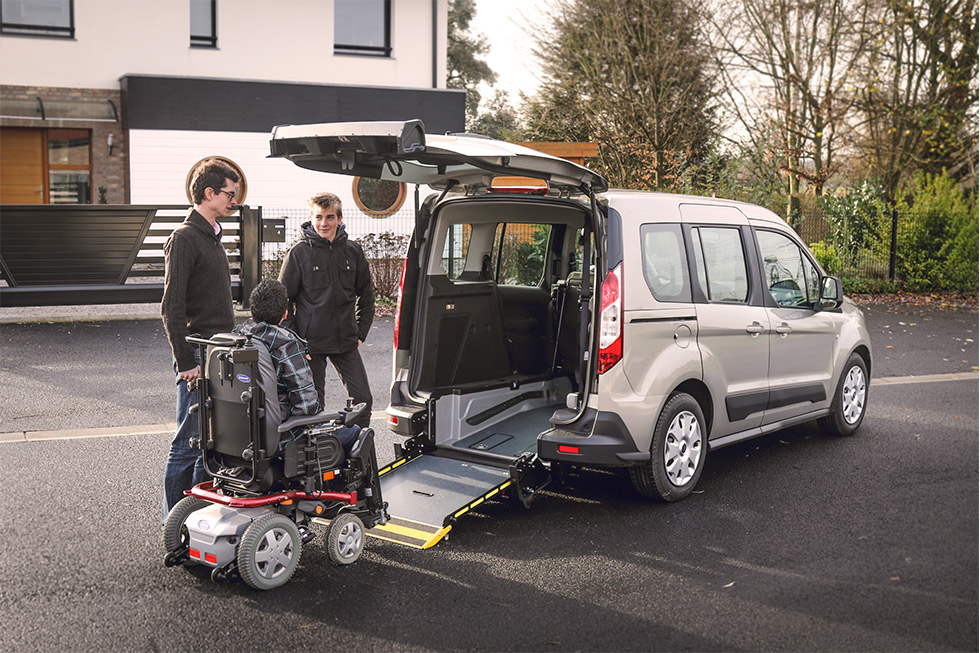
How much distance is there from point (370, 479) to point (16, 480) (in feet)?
8.93

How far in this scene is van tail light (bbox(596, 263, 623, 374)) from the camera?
552 centimetres

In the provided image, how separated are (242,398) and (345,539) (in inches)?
34.7

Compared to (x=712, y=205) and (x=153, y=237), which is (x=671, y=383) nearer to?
(x=712, y=205)

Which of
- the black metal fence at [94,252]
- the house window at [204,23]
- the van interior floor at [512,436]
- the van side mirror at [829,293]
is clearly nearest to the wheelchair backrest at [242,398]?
the van interior floor at [512,436]

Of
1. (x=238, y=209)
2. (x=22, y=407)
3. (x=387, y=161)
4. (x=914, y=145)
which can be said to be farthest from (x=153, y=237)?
(x=914, y=145)

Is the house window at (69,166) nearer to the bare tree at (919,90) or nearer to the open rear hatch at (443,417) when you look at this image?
the bare tree at (919,90)

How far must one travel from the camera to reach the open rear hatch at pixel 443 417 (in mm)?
5027

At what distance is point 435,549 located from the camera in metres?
5.08

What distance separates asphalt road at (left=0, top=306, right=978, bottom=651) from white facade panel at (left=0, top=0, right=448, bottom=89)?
17.1 m

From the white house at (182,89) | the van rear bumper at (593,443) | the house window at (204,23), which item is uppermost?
the house window at (204,23)

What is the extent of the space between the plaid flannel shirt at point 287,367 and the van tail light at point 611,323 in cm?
172

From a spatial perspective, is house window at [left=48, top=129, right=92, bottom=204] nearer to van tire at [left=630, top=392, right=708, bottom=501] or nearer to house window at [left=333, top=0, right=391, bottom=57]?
house window at [left=333, top=0, right=391, bottom=57]

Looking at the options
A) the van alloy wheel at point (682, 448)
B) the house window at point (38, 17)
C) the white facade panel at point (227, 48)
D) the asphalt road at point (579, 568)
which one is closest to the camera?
the asphalt road at point (579, 568)

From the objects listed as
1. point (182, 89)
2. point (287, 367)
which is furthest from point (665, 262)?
point (182, 89)
